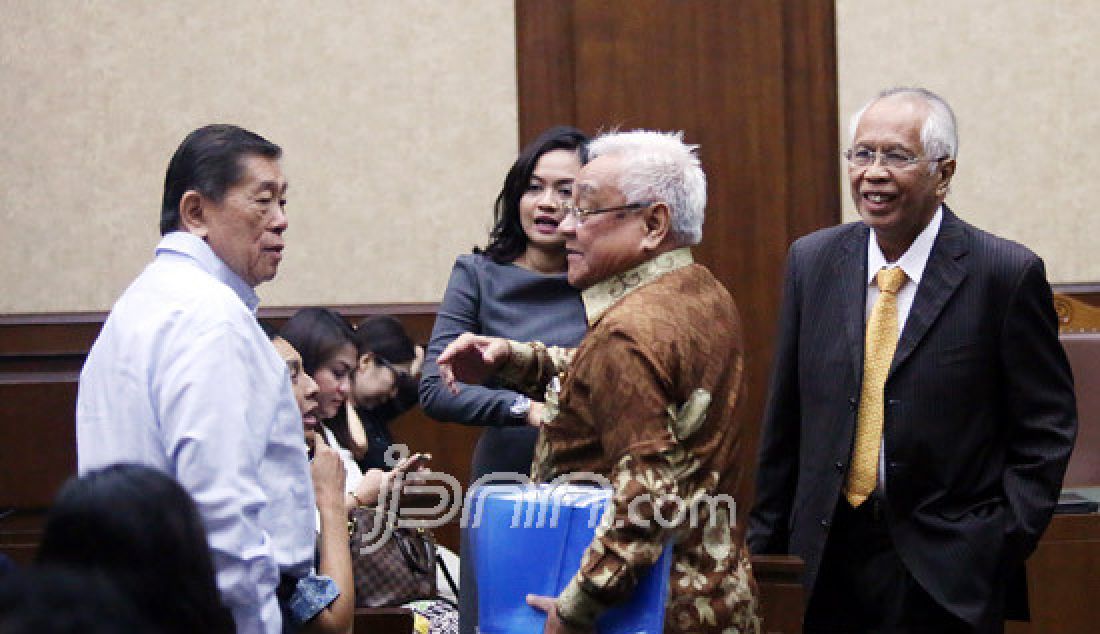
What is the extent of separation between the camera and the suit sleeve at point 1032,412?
2896 millimetres

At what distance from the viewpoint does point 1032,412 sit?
2.92 metres

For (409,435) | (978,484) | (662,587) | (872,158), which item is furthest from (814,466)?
(409,435)

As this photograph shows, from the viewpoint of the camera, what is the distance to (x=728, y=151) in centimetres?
560

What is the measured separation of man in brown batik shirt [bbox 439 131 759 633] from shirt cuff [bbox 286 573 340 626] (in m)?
0.33

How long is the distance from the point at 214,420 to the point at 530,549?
1.66 ft

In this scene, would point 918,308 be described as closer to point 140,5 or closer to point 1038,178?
point 1038,178

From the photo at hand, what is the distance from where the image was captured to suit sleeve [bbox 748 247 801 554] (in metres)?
3.19

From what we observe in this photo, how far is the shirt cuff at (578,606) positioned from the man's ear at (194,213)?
759 millimetres

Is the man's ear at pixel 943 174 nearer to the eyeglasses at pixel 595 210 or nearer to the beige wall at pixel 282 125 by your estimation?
the eyeglasses at pixel 595 210

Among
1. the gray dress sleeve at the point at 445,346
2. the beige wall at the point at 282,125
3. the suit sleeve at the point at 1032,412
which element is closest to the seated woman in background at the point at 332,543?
the gray dress sleeve at the point at 445,346

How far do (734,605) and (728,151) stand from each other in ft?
11.2

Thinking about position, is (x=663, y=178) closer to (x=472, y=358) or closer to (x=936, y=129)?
(x=472, y=358)

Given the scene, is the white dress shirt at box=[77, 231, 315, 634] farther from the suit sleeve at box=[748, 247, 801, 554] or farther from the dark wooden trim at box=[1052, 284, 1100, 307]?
the dark wooden trim at box=[1052, 284, 1100, 307]

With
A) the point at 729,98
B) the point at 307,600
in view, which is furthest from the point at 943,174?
the point at 729,98
